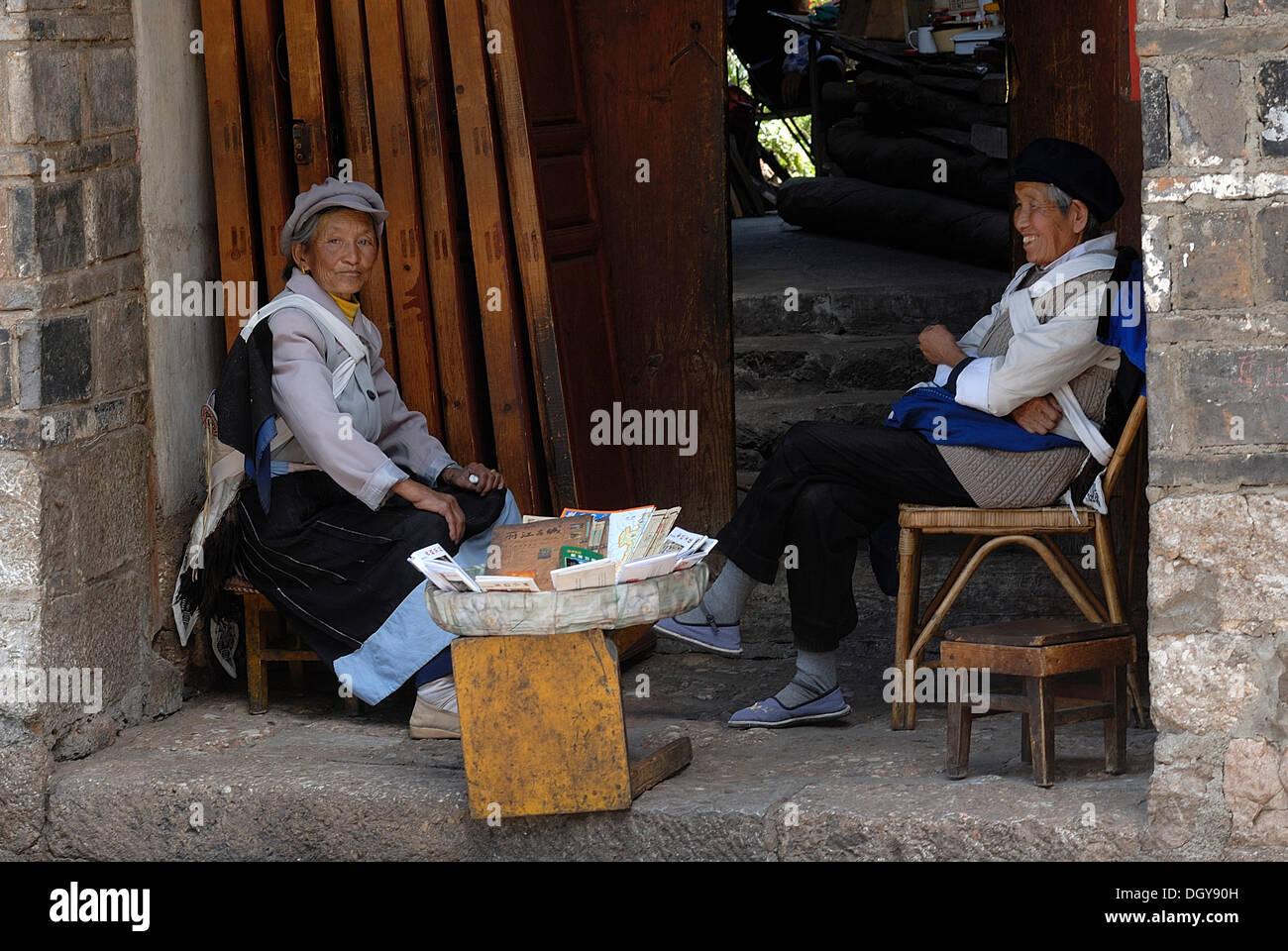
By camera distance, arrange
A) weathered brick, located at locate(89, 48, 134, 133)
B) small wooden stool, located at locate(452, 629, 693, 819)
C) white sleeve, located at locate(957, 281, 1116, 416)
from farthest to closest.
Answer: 1. weathered brick, located at locate(89, 48, 134, 133)
2. white sleeve, located at locate(957, 281, 1116, 416)
3. small wooden stool, located at locate(452, 629, 693, 819)

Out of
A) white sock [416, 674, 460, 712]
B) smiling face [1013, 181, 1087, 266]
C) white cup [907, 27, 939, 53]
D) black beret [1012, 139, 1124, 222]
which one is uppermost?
white cup [907, 27, 939, 53]

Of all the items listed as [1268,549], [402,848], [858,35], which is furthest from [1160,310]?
[858,35]

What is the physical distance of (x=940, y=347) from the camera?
14.9 feet

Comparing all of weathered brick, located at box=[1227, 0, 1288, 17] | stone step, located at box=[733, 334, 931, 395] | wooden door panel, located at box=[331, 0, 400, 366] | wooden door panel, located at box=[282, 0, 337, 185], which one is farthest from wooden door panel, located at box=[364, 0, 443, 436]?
weathered brick, located at box=[1227, 0, 1288, 17]

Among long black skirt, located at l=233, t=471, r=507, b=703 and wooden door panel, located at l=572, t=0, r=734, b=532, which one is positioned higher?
wooden door panel, located at l=572, t=0, r=734, b=532

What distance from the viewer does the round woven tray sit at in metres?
3.66

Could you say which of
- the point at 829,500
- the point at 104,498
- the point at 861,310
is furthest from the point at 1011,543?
the point at 861,310

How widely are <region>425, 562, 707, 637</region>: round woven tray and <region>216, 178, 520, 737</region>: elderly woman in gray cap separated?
31.4 inches

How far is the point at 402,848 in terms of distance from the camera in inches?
160

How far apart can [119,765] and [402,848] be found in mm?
871

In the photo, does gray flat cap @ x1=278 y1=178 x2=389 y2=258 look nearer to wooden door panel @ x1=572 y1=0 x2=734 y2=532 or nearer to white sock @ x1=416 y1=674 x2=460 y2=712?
wooden door panel @ x1=572 y1=0 x2=734 y2=532

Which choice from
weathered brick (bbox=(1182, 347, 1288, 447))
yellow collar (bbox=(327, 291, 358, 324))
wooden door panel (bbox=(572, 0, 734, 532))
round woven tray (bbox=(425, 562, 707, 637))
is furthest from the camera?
wooden door panel (bbox=(572, 0, 734, 532))

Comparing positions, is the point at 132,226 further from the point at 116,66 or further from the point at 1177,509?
the point at 1177,509

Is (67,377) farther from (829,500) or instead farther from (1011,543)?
(1011,543)
